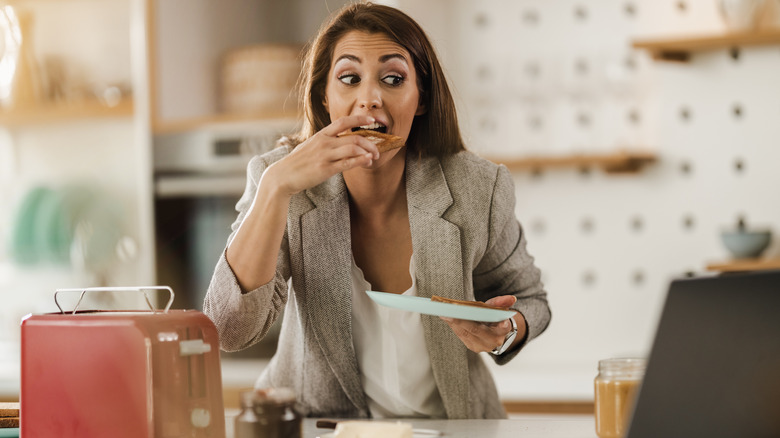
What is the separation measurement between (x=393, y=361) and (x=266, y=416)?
0.61m

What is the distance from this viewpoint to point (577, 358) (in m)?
3.27

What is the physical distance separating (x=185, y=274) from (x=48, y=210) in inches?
29.1

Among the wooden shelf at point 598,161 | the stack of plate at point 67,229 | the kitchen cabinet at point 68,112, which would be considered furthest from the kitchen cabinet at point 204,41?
the wooden shelf at point 598,161

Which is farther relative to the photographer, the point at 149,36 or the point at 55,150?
the point at 55,150

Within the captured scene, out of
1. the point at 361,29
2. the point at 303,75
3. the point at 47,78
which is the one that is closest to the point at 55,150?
the point at 47,78

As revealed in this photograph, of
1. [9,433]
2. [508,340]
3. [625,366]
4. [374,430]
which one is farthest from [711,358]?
[9,433]

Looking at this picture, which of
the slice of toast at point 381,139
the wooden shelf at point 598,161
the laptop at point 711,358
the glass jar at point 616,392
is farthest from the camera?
the wooden shelf at point 598,161

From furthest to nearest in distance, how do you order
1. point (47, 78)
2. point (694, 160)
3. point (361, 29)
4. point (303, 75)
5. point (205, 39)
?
point (47, 78), point (205, 39), point (694, 160), point (303, 75), point (361, 29)

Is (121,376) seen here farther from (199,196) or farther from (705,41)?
(705,41)

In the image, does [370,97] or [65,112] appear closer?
[370,97]

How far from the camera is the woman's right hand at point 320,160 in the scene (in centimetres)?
143

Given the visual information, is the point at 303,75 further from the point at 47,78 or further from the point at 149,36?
the point at 47,78

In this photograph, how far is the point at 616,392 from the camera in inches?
48.6

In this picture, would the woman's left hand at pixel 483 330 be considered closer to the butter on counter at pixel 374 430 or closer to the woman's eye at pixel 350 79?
the butter on counter at pixel 374 430
